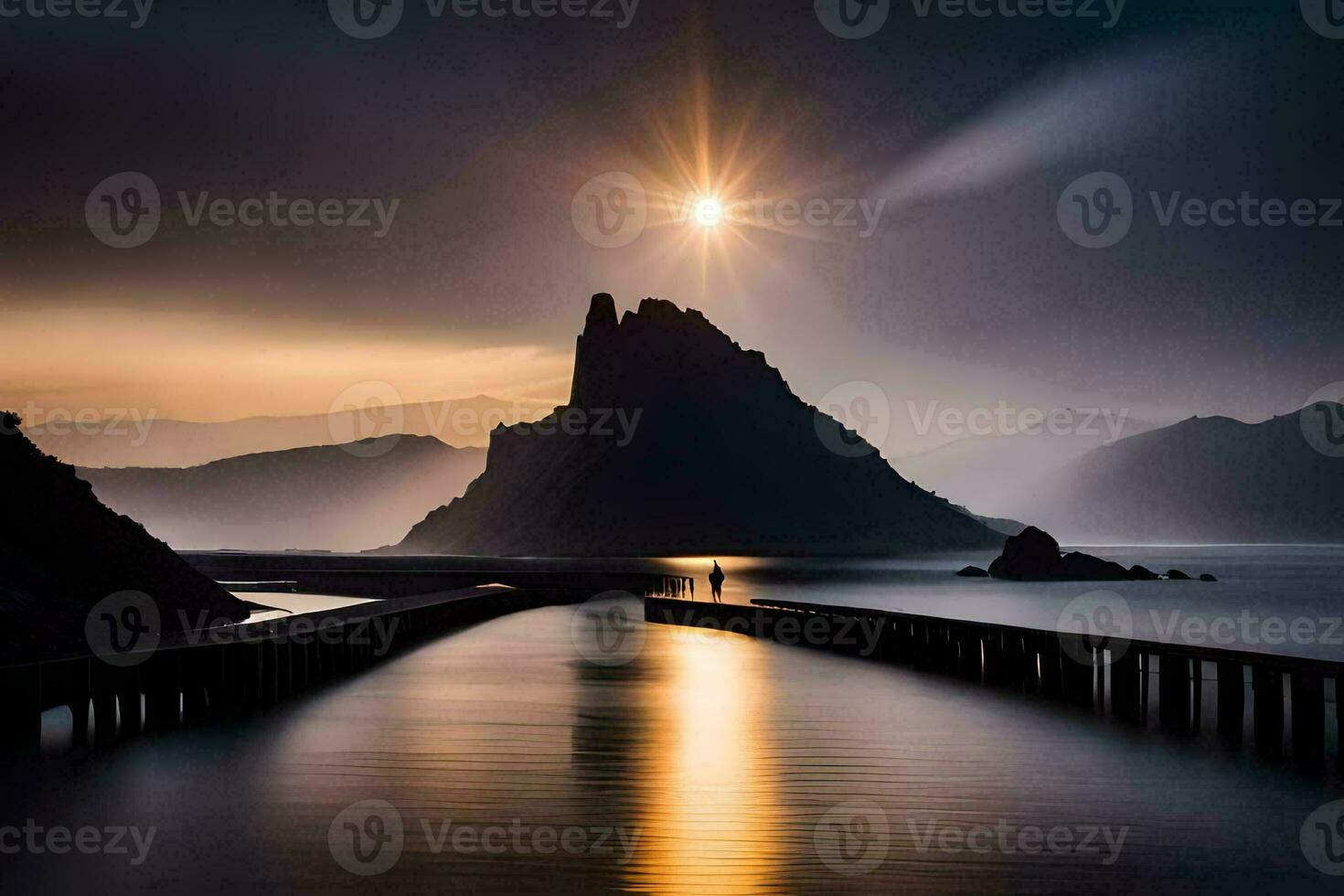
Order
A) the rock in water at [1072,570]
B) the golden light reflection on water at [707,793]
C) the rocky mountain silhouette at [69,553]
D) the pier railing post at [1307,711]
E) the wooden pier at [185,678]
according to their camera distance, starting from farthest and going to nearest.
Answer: the rock in water at [1072,570] → the rocky mountain silhouette at [69,553] → the wooden pier at [185,678] → the pier railing post at [1307,711] → the golden light reflection on water at [707,793]

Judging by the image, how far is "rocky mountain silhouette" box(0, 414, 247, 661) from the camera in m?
48.1

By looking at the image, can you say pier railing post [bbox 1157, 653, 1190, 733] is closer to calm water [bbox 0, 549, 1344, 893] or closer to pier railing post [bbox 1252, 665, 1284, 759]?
calm water [bbox 0, 549, 1344, 893]

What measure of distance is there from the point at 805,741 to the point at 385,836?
10.3 metres

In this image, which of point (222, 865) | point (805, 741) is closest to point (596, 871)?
point (222, 865)

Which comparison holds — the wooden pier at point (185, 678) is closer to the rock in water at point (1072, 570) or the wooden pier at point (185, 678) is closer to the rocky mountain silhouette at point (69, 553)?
the rocky mountain silhouette at point (69, 553)

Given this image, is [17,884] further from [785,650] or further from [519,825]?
[785,650]

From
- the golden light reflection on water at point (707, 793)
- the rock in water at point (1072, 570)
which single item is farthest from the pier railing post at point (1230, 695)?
the rock in water at point (1072, 570)

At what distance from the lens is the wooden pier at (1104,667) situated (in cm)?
2520

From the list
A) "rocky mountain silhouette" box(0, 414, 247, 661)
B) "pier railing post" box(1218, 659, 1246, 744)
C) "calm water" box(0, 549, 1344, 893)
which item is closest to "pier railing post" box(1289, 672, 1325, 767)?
"calm water" box(0, 549, 1344, 893)

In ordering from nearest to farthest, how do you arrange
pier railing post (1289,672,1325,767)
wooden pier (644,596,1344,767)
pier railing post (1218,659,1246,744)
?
pier railing post (1289,672,1325,767) → wooden pier (644,596,1344,767) → pier railing post (1218,659,1246,744)

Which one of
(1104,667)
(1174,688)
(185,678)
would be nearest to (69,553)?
(185,678)

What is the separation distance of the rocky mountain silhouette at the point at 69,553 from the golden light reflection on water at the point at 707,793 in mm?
23078

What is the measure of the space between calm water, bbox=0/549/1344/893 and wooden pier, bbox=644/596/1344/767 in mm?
1452

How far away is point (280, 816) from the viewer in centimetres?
1695
